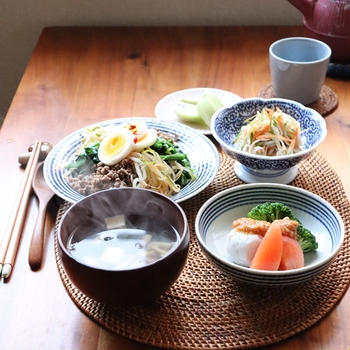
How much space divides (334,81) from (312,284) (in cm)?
93

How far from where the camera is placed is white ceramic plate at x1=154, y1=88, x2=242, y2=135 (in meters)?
1.57

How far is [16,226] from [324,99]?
3.12 feet

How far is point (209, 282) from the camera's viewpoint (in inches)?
40.6

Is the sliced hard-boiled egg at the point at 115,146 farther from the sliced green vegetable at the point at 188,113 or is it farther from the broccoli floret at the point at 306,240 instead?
the broccoli floret at the point at 306,240

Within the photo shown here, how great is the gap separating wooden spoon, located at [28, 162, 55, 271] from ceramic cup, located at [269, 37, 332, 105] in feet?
2.30

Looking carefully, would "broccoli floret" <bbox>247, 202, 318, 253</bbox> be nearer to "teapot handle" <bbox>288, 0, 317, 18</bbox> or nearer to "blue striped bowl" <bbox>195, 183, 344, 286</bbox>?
"blue striped bowl" <bbox>195, 183, 344, 286</bbox>

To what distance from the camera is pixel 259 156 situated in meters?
1.25

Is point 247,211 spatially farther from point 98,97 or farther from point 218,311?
point 98,97

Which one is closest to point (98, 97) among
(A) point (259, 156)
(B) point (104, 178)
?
(B) point (104, 178)

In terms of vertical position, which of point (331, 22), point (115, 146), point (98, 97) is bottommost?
point (98, 97)

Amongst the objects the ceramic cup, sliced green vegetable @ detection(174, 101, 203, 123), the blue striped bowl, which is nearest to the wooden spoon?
the blue striped bowl

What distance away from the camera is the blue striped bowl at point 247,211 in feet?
3.07

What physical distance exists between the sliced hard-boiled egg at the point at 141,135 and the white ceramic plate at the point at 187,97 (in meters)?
0.20

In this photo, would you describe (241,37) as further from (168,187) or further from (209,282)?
(209,282)
